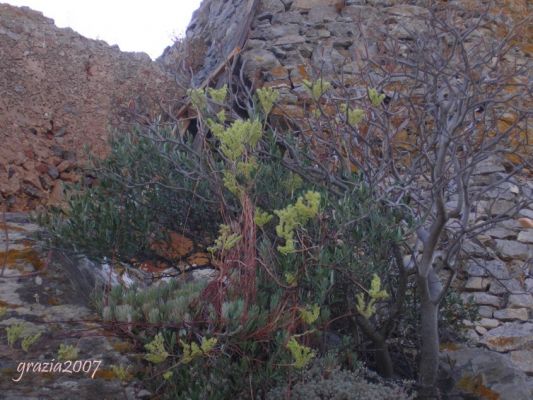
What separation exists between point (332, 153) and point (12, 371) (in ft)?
7.77

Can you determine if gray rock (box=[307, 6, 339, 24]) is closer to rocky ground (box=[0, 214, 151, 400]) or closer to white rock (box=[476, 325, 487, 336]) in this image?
white rock (box=[476, 325, 487, 336])

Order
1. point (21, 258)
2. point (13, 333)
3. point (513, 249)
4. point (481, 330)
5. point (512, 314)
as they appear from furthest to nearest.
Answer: point (513, 249), point (512, 314), point (481, 330), point (21, 258), point (13, 333)

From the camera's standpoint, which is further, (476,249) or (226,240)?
(476,249)

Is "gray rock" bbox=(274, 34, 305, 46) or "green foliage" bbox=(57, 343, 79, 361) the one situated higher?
"gray rock" bbox=(274, 34, 305, 46)

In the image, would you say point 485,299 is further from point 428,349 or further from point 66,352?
point 66,352

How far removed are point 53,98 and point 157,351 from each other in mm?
4275

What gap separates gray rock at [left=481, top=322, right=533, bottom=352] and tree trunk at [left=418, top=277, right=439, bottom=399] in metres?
0.99

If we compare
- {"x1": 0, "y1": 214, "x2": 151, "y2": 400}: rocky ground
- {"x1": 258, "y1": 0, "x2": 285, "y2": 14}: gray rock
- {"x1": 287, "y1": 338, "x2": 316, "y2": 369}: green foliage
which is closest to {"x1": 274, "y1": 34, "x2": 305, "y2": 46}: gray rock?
{"x1": 258, "y1": 0, "x2": 285, "y2": 14}: gray rock

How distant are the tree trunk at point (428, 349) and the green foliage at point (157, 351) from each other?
144 centimetres

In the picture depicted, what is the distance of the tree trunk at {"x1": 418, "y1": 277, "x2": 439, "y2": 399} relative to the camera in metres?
3.96

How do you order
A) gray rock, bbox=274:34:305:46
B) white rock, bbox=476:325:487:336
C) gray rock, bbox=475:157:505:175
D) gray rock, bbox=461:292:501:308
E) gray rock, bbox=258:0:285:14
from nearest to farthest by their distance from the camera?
white rock, bbox=476:325:487:336 < gray rock, bbox=461:292:501:308 < gray rock, bbox=475:157:505:175 < gray rock, bbox=274:34:305:46 < gray rock, bbox=258:0:285:14

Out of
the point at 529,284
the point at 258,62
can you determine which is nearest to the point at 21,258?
the point at 529,284

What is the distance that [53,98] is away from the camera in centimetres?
695

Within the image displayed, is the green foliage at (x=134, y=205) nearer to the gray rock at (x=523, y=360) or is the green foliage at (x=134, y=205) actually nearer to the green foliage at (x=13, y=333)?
the green foliage at (x=13, y=333)
